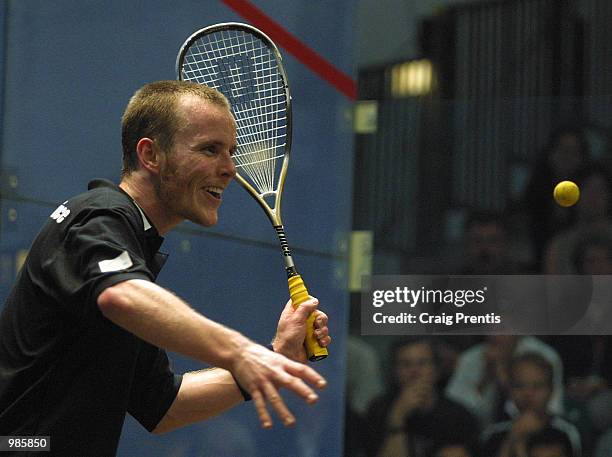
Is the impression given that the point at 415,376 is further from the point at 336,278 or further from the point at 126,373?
the point at 126,373

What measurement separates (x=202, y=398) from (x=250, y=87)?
819mm

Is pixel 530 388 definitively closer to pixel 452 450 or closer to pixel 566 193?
pixel 452 450

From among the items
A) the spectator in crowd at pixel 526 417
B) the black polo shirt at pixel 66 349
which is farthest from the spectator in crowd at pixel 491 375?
the black polo shirt at pixel 66 349

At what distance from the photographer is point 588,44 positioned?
3.23 metres

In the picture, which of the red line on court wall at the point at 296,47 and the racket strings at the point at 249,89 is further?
the red line on court wall at the point at 296,47

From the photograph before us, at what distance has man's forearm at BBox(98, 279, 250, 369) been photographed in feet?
5.24

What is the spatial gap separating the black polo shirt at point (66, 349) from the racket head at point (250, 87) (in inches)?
23.7

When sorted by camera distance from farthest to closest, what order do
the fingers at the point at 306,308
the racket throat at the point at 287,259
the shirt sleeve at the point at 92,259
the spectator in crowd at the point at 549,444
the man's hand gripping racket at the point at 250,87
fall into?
the spectator in crowd at the point at 549,444, the man's hand gripping racket at the point at 250,87, the racket throat at the point at 287,259, the fingers at the point at 306,308, the shirt sleeve at the point at 92,259

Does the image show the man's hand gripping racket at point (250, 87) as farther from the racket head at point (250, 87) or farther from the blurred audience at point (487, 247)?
the blurred audience at point (487, 247)

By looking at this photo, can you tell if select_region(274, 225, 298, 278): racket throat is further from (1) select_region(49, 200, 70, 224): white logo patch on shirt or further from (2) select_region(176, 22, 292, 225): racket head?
(1) select_region(49, 200, 70, 224): white logo patch on shirt

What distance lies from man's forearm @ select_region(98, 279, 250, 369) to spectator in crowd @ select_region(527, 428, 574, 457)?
1.70 metres

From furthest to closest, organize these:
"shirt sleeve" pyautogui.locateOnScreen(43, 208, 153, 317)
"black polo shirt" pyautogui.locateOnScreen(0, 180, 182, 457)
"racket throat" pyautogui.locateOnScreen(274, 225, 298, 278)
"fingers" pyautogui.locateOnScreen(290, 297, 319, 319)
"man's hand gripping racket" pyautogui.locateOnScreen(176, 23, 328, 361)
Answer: "man's hand gripping racket" pyautogui.locateOnScreen(176, 23, 328, 361)
"racket throat" pyautogui.locateOnScreen(274, 225, 298, 278)
"fingers" pyautogui.locateOnScreen(290, 297, 319, 319)
"black polo shirt" pyautogui.locateOnScreen(0, 180, 182, 457)
"shirt sleeve" pyautogui.locateOnScreen(43, 208, 153, 317)

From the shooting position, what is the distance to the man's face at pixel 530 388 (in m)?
3.14

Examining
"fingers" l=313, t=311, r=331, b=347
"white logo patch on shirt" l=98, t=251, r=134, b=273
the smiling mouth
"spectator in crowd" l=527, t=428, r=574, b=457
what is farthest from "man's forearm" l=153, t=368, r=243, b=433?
"spectator in crowd" l=527, t=428, r=574, b=457
